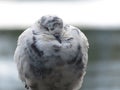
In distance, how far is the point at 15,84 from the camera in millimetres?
4738

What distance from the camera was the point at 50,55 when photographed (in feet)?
1.86

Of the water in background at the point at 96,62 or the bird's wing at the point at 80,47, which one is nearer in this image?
the bird's wing at the point at 80,47

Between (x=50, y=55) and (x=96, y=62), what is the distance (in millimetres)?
4314

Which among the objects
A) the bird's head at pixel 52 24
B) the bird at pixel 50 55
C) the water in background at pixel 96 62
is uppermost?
the bird's head at pixel 52 24

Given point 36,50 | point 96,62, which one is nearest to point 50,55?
point 36,50

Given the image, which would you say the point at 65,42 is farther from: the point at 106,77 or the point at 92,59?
the point at 106,77

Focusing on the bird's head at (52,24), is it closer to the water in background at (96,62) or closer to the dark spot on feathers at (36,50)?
the dark spot on feathers at (36,50)

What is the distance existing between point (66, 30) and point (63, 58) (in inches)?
1.6

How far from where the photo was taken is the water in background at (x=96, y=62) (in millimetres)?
4637

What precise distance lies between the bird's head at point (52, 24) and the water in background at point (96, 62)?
150 inches

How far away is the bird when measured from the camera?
568 millimetres

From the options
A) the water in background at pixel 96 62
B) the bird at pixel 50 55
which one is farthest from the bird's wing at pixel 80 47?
the water in background at pixel 96 62

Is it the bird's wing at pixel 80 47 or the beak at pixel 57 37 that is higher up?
the beak at pixel 57 37

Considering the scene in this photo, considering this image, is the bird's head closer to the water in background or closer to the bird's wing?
the bird's wing
